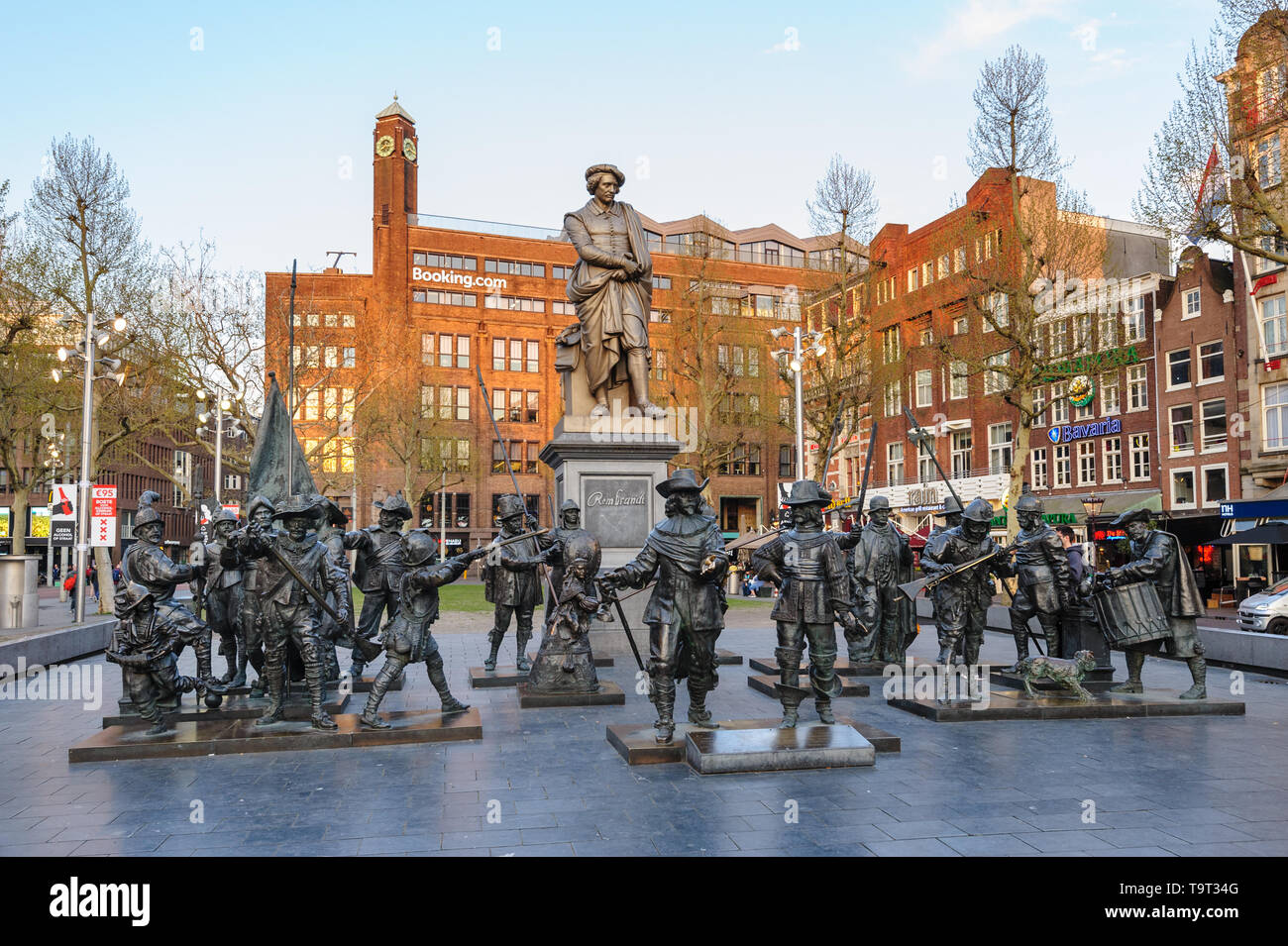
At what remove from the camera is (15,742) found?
8180 millimetres

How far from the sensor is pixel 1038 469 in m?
41.5

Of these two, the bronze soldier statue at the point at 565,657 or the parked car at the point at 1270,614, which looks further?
the parked car at the point at 1270,614

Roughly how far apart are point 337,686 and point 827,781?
6.44 m

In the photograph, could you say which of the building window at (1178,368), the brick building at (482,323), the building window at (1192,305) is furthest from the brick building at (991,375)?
the brick building at (482,323)

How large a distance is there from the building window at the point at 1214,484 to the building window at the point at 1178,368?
351 cm

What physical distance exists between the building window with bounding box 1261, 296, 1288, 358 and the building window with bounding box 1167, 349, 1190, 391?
3264mm

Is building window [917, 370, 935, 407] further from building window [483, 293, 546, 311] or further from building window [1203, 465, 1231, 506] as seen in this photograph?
building window [483, 293, 546, 311]

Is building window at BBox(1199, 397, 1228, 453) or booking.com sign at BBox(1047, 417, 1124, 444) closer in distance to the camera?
building window at BBox(1199, 397, 1228, 453)

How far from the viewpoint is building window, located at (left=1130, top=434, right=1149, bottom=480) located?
117 ft

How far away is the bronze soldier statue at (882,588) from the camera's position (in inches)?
448

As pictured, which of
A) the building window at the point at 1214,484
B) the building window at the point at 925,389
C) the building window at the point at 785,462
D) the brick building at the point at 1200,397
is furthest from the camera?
the building window at the point at 785,462

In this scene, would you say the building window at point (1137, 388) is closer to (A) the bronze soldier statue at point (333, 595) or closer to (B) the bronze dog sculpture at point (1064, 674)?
(B) the bronze dog sculpture at point (1064, 674)

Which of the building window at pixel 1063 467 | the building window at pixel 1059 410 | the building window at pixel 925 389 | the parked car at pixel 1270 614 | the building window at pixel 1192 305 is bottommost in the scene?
the parked car at pixel 1270 614

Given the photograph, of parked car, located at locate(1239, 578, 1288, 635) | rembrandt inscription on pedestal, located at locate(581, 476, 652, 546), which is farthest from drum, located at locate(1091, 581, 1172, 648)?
parked car, located at locate(1239, 578, 1288, 635)
